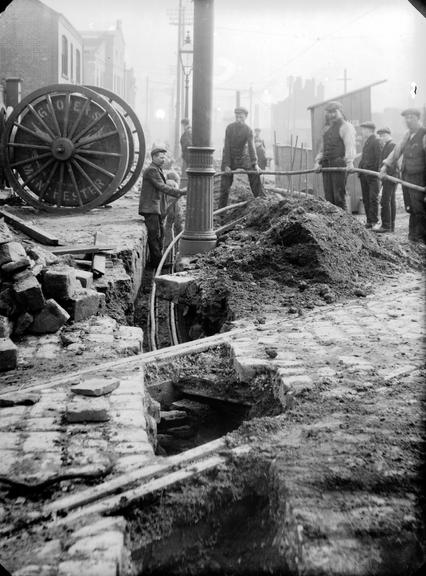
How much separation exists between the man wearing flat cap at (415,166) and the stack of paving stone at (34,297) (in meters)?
5.22

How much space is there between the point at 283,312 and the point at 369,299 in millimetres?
1079

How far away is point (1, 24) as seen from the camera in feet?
110

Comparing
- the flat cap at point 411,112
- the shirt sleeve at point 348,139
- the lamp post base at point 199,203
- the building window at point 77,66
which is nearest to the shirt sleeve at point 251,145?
the shirt sleeve at point 348,139

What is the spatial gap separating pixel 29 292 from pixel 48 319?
276mm

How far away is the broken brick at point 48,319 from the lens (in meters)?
5.41

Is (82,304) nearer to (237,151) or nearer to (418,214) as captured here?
(418,214)

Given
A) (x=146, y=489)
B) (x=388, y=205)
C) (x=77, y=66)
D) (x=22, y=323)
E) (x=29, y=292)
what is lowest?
(x=146, y=489)

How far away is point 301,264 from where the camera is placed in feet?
23.5

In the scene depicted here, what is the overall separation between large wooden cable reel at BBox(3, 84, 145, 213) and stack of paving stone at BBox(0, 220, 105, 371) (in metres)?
5.93

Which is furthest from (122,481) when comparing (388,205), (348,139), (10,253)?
(348,139)

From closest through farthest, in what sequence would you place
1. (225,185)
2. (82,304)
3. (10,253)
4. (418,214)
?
(10,253) < (82,304) < (418,214) < (225,185)

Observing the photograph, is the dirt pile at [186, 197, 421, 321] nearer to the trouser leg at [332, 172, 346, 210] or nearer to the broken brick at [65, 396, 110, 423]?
the broken brick at [65, 396, 110, 423]

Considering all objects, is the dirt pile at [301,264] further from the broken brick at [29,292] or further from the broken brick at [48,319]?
the broken brick at [29,292]

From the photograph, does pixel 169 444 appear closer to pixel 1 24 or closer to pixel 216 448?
pixel 216 448
